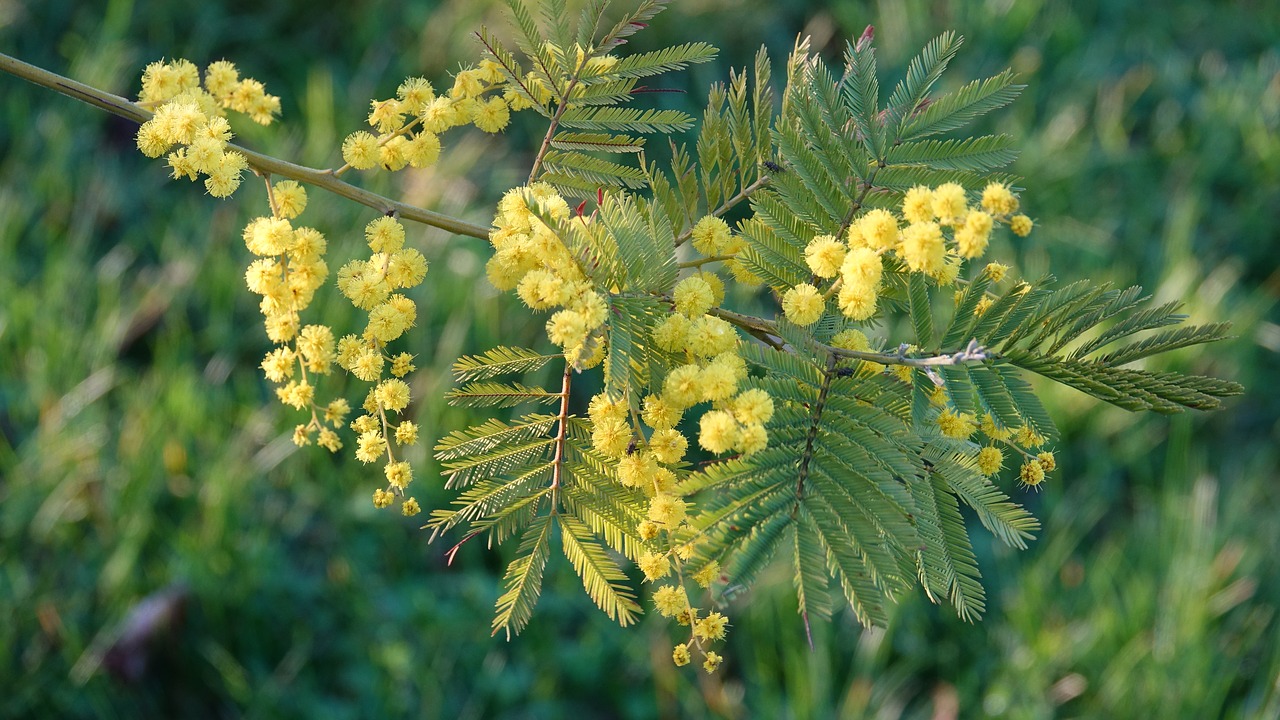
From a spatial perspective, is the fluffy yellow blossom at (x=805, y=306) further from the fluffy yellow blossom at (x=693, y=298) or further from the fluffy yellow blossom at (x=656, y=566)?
the fluffy yellow blossom at (x=656, y=566)

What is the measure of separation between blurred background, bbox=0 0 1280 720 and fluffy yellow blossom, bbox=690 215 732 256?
150 centimetres

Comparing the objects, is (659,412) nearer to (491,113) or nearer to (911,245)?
(911,245)

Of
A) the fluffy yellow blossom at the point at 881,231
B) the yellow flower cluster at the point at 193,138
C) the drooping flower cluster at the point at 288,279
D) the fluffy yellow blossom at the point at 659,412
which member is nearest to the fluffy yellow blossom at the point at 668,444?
the fluffy yellow blossom at the point at 659,412

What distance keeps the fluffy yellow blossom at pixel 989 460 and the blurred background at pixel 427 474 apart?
145 cm

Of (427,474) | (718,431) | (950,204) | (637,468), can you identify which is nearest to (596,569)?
(637,468)

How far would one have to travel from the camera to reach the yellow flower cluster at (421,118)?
1146 millimetres

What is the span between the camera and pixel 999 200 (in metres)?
0.91

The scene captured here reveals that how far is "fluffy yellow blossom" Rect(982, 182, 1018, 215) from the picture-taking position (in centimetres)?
91

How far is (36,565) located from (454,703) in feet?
3.59

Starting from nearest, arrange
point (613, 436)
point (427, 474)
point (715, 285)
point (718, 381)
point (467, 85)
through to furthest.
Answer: point (718, 381) < point (613, 436) < point (715, 285) < point (467, 85) < point (427, 474)

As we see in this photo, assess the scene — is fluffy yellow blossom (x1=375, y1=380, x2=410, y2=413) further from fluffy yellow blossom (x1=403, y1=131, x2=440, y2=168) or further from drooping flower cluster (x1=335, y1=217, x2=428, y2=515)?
fluffy yellow blossom (x1=403, y1=131, x2=440, y2=168)

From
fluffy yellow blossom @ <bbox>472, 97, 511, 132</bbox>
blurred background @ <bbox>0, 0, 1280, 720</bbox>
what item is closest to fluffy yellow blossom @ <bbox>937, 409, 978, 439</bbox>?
fluffy yellow blossom @ <bbox>472, 97, 511, 132</bbox>

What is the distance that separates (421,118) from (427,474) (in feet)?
5.91

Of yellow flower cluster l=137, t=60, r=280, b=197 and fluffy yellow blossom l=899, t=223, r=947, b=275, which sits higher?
yellow flower cluster l=137, t=60, r=280, b=197
